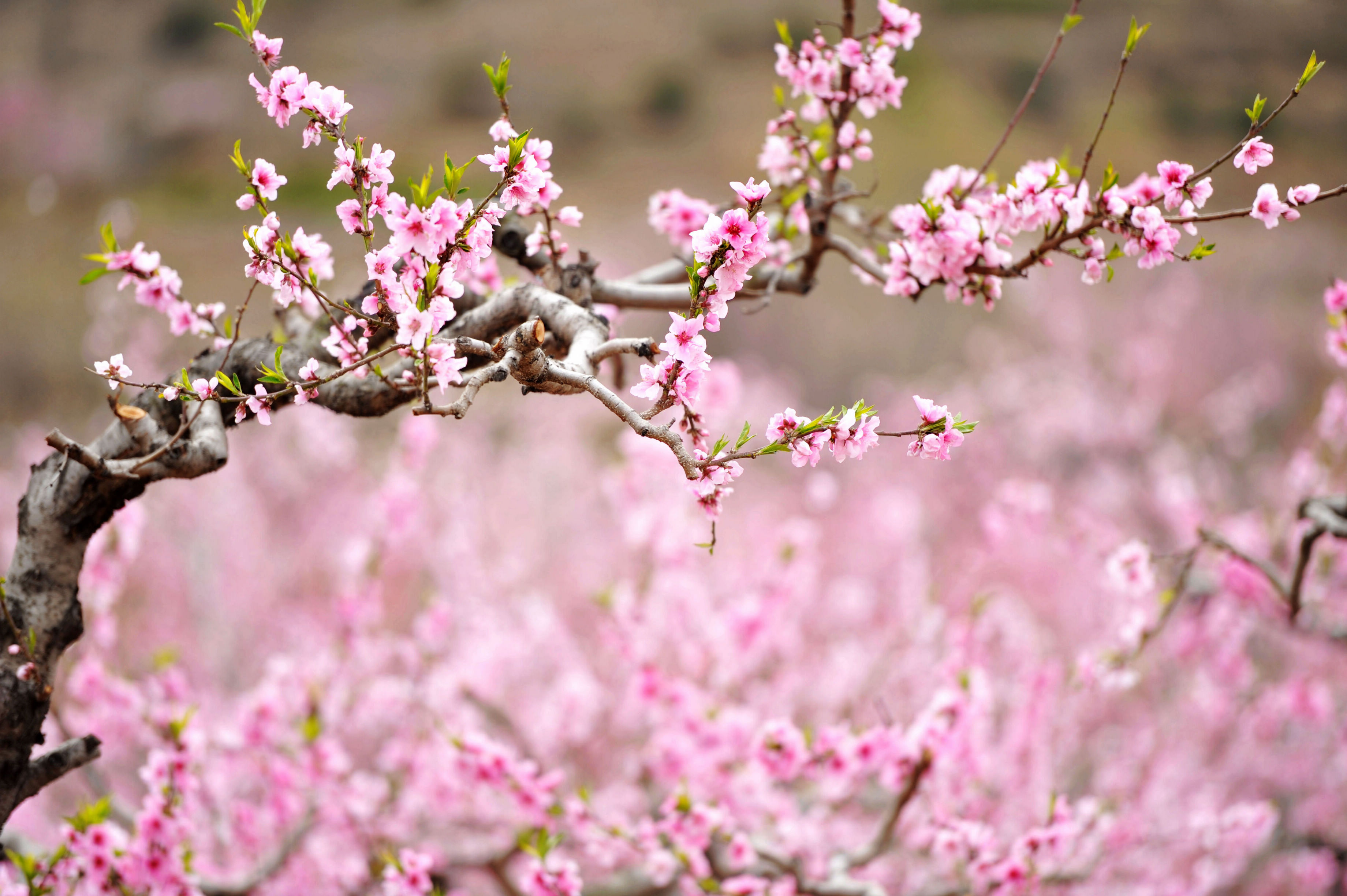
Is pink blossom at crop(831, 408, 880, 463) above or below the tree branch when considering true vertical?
above

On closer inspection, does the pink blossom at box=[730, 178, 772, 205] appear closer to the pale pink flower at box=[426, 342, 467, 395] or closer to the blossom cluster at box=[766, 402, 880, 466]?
the blossom cluster at box=[766, 402, 880, 466]

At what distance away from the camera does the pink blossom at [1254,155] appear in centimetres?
158

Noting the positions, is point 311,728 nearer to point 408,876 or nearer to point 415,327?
point 408,876

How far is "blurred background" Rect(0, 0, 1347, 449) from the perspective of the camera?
9.42 metres

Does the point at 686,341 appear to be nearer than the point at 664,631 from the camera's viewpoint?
Yes

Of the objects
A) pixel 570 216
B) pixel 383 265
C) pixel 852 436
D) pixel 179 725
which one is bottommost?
pixel 179 725

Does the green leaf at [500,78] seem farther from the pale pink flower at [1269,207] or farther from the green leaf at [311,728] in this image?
the green leaf at [311,728]

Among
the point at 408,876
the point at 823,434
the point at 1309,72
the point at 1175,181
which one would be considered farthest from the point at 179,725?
the point at 1309,72

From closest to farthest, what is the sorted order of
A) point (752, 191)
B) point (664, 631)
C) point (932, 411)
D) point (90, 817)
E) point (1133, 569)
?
point (752, 191)
point (932, 411)
point (90, 817)
point (1133, 569)
point (664, 631)

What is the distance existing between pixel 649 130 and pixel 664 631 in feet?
33.9

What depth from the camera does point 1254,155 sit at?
161cm

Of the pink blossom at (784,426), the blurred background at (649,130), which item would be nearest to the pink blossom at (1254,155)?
the pink blossom at (784,426)

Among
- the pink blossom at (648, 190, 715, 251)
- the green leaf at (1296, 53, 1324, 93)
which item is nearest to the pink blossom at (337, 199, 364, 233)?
the pink blossom at (648, 190, 715, 251)

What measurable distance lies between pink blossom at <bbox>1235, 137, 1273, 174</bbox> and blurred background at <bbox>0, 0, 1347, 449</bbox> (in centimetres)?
798
